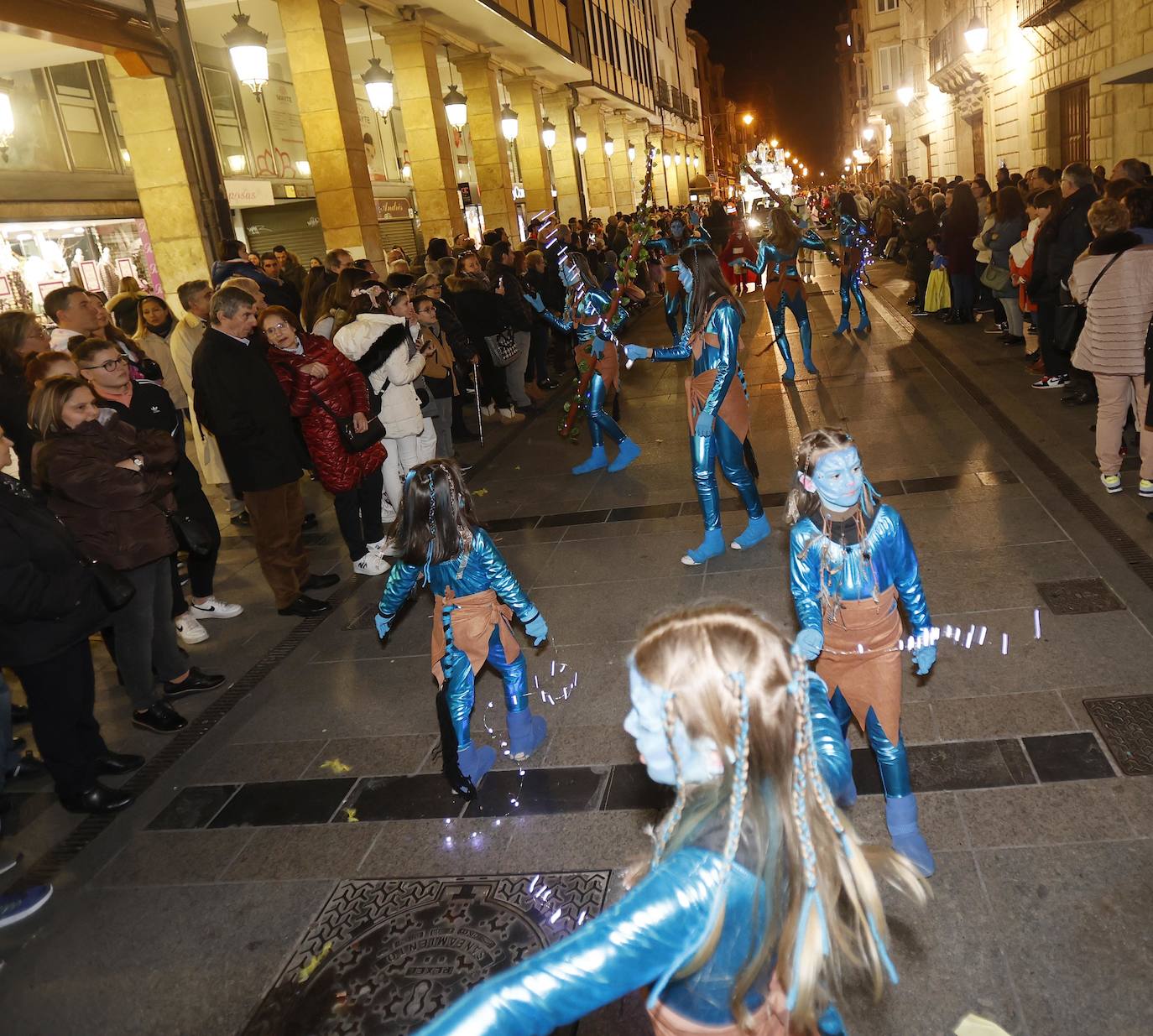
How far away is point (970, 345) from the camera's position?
11.9 m

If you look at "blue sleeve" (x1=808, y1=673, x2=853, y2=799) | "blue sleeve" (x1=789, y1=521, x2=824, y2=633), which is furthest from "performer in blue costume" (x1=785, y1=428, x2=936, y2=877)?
"blue sleeve" (x1=808, y1=673, x2=853, y2=799)

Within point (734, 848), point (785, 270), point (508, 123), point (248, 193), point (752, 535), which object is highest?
point (508, 123)

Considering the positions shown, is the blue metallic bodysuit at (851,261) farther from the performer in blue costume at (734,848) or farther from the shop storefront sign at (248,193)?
the performer in blue costume at (734,848)

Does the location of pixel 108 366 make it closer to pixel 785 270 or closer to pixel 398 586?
pixel 398 586

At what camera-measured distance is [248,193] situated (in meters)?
14.5

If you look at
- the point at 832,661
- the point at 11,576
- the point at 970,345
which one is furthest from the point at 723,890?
the point at 970,345

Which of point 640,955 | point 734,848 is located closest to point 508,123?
point 734,848

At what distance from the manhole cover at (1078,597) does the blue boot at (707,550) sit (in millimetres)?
1963

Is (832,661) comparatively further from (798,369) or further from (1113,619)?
(798,369)

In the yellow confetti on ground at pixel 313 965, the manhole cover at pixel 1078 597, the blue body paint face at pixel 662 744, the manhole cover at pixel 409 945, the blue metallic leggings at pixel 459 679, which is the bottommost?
the yellow confetti on ground at pixel 313 965

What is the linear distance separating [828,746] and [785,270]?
9.86m

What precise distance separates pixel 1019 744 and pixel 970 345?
367 inches

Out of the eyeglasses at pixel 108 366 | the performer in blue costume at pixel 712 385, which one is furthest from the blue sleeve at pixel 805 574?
the eyeglasses at pixel 108 366

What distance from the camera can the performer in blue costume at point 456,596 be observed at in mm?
3711
